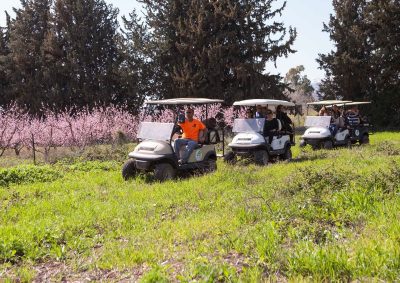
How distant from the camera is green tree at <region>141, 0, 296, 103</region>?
30.7 m

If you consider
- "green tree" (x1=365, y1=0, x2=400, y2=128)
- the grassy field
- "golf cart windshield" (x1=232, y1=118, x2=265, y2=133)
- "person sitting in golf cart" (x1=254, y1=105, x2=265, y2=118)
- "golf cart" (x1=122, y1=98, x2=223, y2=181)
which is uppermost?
"green tree" (x1=365, y1=0, x2=400, y2=128)

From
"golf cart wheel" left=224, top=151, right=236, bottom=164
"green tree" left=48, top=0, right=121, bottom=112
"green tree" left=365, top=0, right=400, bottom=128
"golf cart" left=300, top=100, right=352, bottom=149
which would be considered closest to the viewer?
"golf cart wheel" left=224, top=151, right=236, bottom=164

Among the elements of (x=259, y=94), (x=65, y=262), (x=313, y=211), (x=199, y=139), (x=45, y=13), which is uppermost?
(x=45, y=13)

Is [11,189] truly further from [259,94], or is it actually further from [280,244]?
[259,94]

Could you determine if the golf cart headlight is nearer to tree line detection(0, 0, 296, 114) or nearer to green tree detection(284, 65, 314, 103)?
tree line detection(0, 0, 296, 114)

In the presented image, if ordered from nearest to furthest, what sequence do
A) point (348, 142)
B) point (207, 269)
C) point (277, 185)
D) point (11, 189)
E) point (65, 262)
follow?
point (207, 269) < point (65, 262) < point (277, 185) < point (11, 189) < point (348, 142)

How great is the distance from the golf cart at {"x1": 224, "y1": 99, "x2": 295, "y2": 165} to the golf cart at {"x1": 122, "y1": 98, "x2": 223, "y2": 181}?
152 centimetres

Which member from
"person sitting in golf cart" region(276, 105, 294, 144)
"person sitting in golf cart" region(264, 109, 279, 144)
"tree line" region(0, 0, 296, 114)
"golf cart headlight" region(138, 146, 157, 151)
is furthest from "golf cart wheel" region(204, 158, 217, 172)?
"tree line" region(0, 0, 296, 114)

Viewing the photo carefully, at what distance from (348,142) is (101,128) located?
15185 mm

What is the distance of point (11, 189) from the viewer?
33.4 feet

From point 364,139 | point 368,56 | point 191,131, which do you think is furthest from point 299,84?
point 191,131

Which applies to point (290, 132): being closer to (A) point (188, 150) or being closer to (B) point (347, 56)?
(A) point (188, 150)

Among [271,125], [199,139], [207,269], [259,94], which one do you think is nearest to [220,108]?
[259,94]

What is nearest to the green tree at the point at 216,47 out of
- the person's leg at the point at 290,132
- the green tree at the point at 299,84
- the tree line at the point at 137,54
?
the tree line at the point at 137,54
